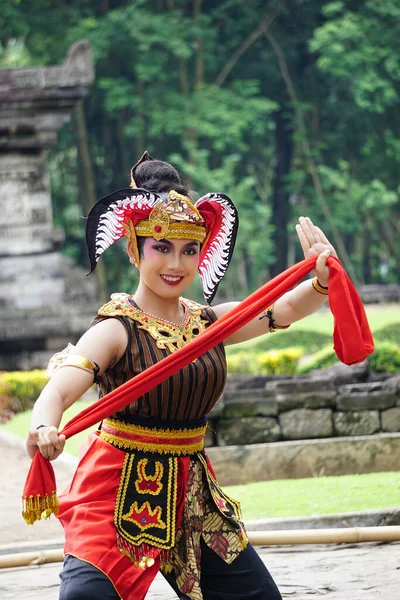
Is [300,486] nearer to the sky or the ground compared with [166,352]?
nearer to the ground

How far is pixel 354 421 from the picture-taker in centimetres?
981

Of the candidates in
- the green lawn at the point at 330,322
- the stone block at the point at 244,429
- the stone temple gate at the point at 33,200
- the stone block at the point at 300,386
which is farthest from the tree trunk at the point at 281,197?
the stone block at the point at 244,429

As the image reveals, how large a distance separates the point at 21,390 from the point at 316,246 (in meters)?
10.9

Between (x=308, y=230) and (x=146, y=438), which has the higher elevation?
(x=308, y=230)

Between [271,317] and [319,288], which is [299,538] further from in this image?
[319,288]

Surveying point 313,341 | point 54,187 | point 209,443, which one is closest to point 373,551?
point 209,443

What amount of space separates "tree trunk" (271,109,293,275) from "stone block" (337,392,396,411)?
24286mm

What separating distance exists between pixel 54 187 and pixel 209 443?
25214mm

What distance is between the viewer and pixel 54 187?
1350 inches

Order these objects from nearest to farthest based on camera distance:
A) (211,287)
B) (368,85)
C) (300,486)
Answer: (211,287)
(300,486)
(368,85)

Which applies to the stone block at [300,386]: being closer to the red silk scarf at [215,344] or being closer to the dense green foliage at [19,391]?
the red silk scarf at [215,344]

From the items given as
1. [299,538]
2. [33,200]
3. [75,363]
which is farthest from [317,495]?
[33,200]

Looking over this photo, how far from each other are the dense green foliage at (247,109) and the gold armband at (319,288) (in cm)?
2389

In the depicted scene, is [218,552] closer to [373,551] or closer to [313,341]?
[373,551]
